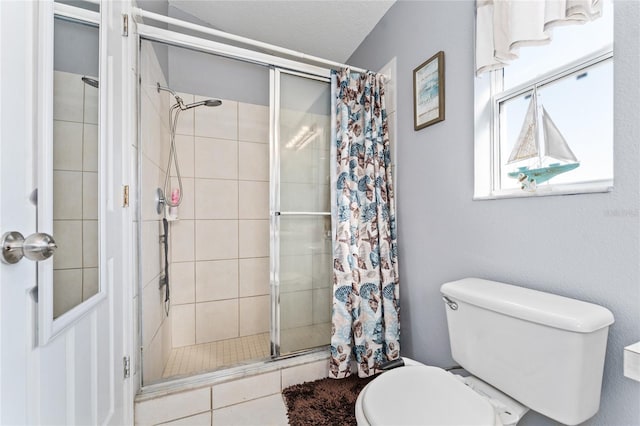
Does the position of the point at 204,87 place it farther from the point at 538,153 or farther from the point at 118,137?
the point at 538,153

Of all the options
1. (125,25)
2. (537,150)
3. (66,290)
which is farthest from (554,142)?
(125,25)

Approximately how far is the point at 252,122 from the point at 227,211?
79cm

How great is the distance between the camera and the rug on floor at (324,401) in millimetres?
1349

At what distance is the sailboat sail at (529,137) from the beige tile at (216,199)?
195 cm

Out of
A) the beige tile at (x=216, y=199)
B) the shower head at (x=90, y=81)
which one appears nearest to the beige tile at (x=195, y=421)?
the beige tile at (x=216, y=199)

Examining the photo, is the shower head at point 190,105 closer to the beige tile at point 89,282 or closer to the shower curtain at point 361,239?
the shower curtain at point 361,239

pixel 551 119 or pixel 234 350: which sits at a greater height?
pixel 551 119

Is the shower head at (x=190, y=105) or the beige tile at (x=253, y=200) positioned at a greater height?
the shower head at (x=190, y=105)

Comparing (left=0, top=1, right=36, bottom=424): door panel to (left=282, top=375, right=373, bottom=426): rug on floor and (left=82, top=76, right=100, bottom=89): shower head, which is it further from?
(left=282, top=375, right=373, bottom=426): rug on floor

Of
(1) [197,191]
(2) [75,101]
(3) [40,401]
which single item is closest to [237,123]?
(1) [197,191]

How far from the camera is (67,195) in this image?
749 millimetres

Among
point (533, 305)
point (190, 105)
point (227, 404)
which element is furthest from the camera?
point (190, 105)

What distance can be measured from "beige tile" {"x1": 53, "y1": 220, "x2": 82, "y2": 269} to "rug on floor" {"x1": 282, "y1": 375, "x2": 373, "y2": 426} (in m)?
1.18

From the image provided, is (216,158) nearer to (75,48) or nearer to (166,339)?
(166,339)
